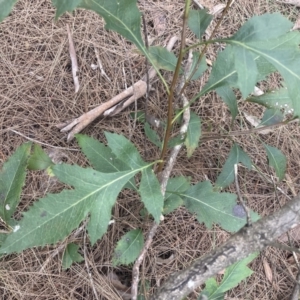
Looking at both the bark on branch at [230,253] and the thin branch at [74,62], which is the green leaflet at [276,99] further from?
the thin branch at [74,62]

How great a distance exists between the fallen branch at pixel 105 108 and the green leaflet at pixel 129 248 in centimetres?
60

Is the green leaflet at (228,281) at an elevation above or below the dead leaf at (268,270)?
above

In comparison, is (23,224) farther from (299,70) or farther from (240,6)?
(240,6)

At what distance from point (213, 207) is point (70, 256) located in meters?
0.67

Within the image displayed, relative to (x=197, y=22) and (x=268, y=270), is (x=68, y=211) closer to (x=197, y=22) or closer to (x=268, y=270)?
(x=197, y=22)

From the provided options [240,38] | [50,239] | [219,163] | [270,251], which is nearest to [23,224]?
[50,239]

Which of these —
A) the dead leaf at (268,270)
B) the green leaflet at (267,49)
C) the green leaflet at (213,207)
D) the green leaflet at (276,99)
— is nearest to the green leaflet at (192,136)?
the green leaflet at (213,207)

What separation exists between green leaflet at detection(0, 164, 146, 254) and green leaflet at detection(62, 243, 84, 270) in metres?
0.57

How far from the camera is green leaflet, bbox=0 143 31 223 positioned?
4.49 feet

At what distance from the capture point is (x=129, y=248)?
5.00ft

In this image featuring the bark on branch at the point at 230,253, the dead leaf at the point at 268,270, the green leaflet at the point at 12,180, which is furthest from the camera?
the dead leaf at the point at 268,270

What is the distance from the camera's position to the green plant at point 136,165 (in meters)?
1.04

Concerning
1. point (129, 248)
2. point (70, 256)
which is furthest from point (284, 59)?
point (70, 256)

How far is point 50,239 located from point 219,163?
43.3 inches
